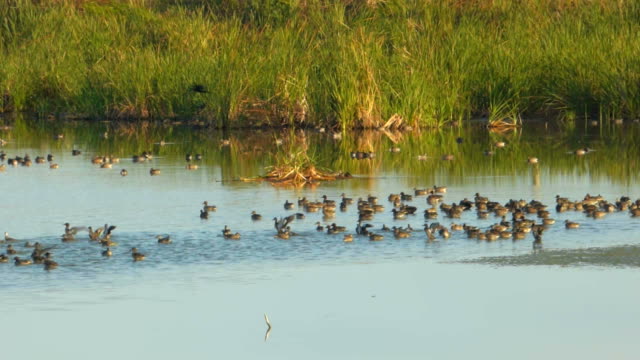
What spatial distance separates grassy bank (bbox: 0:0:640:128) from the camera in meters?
29.8

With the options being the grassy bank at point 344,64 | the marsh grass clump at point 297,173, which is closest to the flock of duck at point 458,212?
the marsh grass clump at point 297,173

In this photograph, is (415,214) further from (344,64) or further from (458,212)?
(344,64)

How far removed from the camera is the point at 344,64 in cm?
2909

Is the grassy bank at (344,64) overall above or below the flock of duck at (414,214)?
above

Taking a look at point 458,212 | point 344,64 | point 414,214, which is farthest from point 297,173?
point 344,64

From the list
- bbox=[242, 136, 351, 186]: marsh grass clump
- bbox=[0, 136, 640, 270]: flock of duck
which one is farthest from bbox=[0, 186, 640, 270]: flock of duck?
bbox=[242, 136, 351, 186]: marsh grass clump

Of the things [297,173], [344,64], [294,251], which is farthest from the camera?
[344,64]

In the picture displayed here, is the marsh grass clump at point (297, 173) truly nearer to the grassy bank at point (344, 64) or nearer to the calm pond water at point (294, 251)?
the calm pond water at point (294, 251)

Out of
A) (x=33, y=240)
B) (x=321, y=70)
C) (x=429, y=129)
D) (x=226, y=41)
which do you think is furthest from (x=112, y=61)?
(x=33, y=240)

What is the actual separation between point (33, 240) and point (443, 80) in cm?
1540

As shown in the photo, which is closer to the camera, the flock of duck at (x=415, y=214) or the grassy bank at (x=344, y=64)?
the flock of duck at (x=415, y=214)

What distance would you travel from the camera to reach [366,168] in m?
23.2

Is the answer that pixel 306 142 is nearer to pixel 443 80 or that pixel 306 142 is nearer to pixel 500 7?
pixel 443 80

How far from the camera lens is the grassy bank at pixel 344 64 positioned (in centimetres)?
2977
